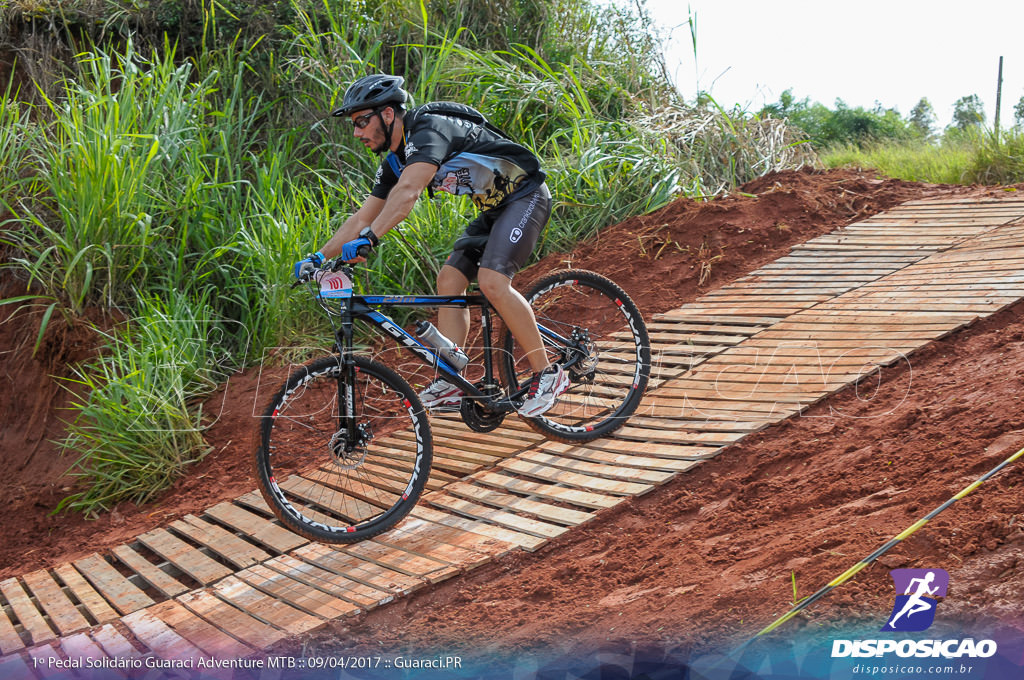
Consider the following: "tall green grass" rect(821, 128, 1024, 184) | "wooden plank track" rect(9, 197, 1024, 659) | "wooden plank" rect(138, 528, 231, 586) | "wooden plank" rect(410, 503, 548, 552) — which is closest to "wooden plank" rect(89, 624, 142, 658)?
"wooden plank track" rect(9, 197, 1024, 659)

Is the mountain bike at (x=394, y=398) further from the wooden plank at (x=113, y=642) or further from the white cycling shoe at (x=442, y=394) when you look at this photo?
the wooden plank at (x=113, y=642)

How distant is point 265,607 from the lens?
3.69 metres

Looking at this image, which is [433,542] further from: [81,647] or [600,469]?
[81,647]

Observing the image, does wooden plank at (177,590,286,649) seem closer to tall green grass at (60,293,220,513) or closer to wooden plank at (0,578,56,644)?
wooden plank at (0,578,56,644)

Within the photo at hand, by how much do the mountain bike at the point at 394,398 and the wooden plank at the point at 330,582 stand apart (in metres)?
0.17

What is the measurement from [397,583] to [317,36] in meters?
6.81

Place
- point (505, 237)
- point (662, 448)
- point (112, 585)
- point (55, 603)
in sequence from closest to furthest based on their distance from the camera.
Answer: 1. point (55, 603)
2. point (112, 585)
3. point (505, 237)
4. point (662, 448)

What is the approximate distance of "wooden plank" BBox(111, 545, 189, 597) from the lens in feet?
13.6

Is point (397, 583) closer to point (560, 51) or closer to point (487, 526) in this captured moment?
point (487, 526)

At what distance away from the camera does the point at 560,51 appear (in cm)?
1041

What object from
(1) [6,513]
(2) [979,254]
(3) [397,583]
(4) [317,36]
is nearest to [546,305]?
(3) [397,583]

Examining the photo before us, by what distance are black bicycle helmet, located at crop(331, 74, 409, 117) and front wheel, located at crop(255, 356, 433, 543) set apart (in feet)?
3.97

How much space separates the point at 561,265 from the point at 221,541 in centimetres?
388

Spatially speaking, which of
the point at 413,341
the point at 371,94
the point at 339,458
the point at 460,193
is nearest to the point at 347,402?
the point at 339,458
